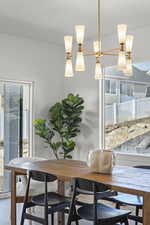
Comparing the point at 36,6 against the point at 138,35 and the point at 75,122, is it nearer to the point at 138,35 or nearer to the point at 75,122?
the point at 138,35

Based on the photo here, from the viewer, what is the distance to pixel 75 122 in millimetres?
6117

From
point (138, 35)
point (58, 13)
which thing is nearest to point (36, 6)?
point (58, 13)

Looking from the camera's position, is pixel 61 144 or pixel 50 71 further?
pixel 50 71

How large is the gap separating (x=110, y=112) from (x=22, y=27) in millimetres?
2149

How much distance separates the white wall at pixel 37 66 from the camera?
5871mm

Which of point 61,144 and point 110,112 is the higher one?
point 110,112

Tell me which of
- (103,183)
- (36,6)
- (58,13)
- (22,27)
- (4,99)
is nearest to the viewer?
(103,183)

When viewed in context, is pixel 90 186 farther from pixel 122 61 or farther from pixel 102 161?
pixel 122 61

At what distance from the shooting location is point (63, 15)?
15.9 feet

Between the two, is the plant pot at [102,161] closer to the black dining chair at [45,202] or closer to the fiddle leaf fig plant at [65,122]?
the black dining chair at [45,202]

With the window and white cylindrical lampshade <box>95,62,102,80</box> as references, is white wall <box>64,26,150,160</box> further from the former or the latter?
white cylindrical lampshade <box>95,62,102,80</box>

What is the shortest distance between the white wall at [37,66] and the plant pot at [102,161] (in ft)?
9.71

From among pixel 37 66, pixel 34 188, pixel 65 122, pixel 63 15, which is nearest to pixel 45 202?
pixel 34 188

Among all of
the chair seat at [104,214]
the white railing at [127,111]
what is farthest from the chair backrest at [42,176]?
the white railing at [127,111]
